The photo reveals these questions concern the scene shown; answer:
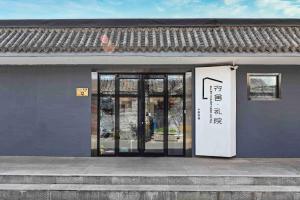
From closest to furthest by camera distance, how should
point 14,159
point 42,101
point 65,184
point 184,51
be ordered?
point 65,184 < point 184,51 < point 14,159 < point 42,101

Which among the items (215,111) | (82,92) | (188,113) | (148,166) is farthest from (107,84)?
(215,111)

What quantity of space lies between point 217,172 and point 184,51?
314 cm

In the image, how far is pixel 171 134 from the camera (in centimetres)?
1217

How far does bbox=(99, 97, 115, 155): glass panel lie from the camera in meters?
12.2

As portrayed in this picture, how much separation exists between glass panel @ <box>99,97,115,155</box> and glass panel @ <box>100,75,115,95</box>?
21cm

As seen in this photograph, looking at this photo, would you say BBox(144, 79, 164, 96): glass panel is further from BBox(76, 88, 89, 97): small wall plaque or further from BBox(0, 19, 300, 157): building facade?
BBox(76, 88, 89, 97): small wall plaque

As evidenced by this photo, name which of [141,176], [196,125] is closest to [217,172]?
[141,176]

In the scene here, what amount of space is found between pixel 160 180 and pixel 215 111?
139 inches

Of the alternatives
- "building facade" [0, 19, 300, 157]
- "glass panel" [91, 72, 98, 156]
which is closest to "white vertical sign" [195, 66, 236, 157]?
"building facade" [0, 19, 300, 157]

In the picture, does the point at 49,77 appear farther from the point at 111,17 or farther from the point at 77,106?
the point at 111,17

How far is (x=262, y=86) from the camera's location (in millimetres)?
12016

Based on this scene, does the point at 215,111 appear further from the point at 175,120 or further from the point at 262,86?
the point at 262,86

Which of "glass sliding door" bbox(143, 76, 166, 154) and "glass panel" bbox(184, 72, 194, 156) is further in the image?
"glass sliding door" bbox(143, 76, 166, 154)

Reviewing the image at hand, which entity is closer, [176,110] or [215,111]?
[215,111]
